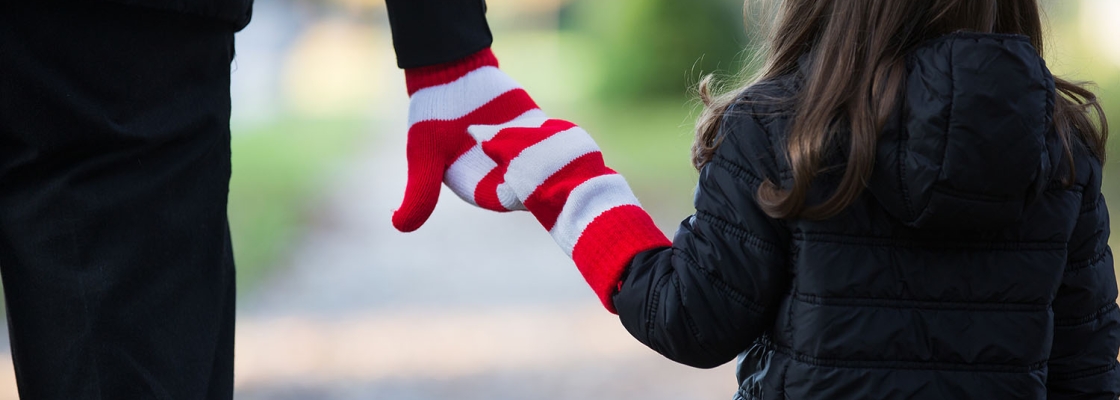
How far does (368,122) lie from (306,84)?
681mm

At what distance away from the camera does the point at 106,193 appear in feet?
3.56

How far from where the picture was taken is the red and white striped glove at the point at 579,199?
1287mm

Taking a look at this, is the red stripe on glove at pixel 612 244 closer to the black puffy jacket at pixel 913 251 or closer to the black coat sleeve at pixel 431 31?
the black puffy jacket at pixel 913 251

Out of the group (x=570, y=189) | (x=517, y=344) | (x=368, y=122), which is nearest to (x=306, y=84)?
(x=368, y=122)

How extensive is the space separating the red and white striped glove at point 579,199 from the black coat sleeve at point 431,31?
0.16 m

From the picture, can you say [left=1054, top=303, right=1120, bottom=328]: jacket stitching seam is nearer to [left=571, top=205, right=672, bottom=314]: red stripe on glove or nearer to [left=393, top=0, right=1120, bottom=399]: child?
[left=393, top=0, right=1120, bottom=399]: child

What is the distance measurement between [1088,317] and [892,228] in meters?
0.31

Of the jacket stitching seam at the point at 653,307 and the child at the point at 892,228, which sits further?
the jacket stitching seam at the point at 653,307

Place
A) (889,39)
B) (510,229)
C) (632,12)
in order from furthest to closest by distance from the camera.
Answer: (632,12) < (510,229) < (889,39)

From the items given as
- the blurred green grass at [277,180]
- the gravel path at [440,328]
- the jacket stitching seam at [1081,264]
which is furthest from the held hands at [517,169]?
the blurred green grass at [277,180]

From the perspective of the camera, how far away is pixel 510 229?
4.75 metres

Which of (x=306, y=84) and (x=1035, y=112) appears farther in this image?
(x=306, y=84)

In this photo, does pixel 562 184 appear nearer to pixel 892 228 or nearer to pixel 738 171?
pixel 738 171

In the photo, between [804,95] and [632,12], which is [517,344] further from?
[632,12]
